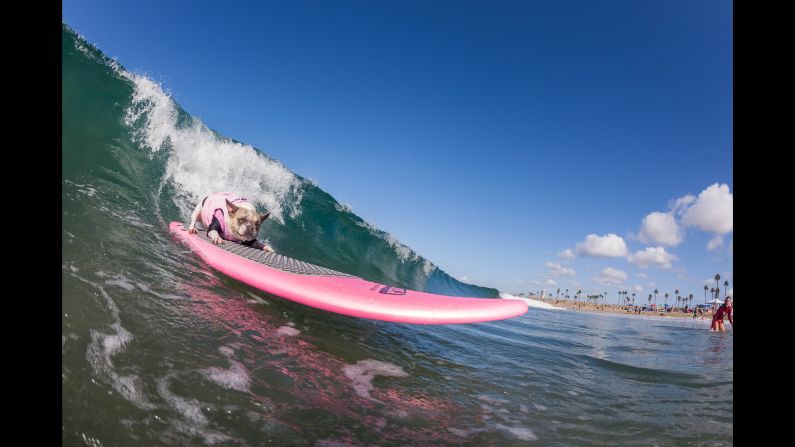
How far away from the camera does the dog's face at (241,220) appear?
5.80 meters

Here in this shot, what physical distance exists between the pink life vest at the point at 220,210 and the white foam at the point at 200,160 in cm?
295

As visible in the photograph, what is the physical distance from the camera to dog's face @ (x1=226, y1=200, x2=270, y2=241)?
5797 mm

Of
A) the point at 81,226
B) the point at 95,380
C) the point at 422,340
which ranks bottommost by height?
the point at 422,340

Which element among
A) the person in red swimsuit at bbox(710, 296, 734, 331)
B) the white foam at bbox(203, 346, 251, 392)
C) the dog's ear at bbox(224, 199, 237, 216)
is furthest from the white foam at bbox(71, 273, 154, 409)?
the person in red swimsuit at bbox(710, 296, 734, 331)

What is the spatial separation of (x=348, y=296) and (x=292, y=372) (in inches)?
62.4

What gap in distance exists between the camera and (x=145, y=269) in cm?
381

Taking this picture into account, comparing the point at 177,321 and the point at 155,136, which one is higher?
the point at 155,136

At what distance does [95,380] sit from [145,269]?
2384 mm

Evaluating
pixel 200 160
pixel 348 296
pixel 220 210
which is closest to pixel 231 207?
pixel 220 210

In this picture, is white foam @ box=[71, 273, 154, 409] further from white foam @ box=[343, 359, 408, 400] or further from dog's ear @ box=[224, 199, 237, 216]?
dog's ear @ box=[224, 199, 237, 216]

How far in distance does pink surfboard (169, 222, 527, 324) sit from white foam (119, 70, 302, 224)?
4.84 metres

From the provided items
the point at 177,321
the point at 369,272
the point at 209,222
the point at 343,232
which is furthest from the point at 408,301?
the point at 343,232

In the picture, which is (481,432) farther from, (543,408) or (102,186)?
(102,186)

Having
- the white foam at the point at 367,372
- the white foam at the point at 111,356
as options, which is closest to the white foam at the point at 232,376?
the white foam at the point at 111,356
